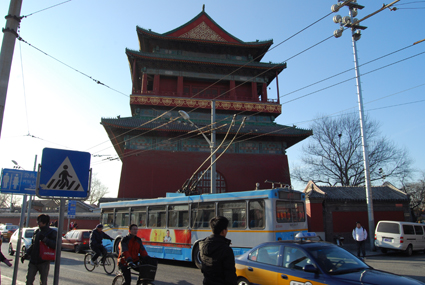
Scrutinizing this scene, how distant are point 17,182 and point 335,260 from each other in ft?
23.7

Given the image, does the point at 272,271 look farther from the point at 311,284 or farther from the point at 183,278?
the point at 183,278

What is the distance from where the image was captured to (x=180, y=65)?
93.9ft

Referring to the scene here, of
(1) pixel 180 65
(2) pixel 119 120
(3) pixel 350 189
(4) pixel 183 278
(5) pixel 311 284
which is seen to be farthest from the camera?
(1) pixel 180 65

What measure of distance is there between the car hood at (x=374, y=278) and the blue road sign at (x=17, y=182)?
7.02m

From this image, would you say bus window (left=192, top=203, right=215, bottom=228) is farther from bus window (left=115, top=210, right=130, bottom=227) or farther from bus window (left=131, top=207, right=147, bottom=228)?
bus window (left=115, top=210, right=130, bottom=227)

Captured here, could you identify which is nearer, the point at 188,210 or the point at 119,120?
the point at 188,210

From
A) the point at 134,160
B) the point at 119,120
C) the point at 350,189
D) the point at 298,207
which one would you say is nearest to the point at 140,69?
the point at 119,120

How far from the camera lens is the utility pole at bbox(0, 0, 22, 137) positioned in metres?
4.80

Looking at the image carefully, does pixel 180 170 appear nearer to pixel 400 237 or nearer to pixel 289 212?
pixel 400 237

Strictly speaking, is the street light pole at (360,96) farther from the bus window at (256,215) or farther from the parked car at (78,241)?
the parked car at (78,241)

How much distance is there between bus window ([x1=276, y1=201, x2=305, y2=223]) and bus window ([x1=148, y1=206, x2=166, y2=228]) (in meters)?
4.61

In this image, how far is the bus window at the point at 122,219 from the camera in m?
13.1

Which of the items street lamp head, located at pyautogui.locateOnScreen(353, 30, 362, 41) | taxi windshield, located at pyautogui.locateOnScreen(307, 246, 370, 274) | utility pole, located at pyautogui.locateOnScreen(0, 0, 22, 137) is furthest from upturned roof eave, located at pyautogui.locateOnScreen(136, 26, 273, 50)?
taxi windshield, located at pyautogui.locateOnScreen(307, 246, 370, 274)

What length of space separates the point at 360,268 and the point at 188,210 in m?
7.06
